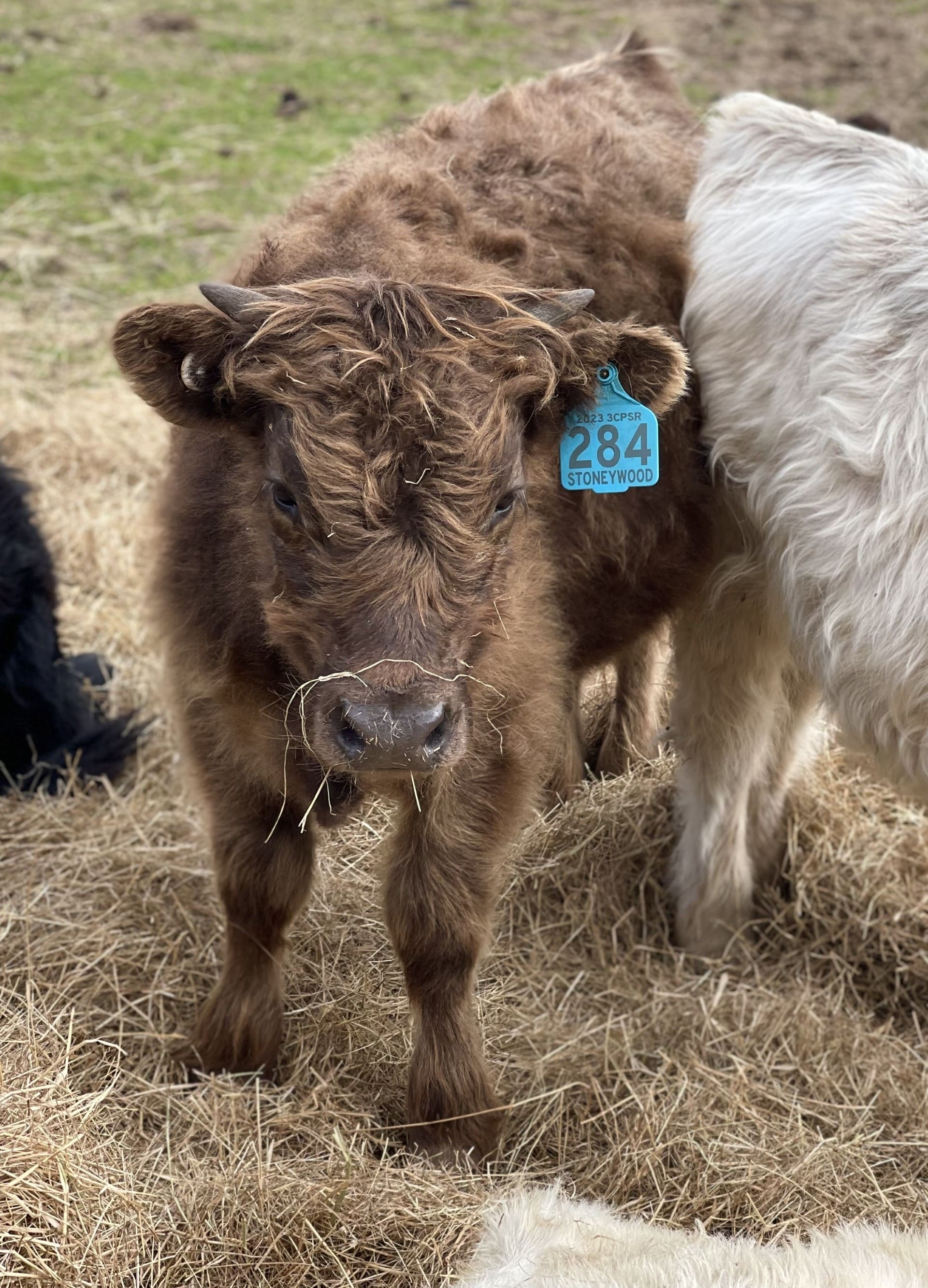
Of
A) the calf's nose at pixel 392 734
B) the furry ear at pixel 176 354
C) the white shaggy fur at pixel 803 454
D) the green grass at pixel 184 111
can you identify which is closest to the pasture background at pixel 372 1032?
the white shaggy fur at pixel 803 454

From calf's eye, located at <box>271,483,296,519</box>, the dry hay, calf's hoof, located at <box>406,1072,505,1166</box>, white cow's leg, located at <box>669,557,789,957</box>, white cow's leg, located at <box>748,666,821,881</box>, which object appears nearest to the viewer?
calf's eye, located at <box>271,483,296,519</box>

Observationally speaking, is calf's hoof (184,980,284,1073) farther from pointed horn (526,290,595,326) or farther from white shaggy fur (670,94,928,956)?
pointed horn (526,290,595,326)

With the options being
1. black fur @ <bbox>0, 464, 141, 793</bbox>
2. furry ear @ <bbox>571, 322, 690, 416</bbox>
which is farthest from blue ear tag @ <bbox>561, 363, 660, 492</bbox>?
black fur @ <bbox>0, 464, 141, 793</bbox>

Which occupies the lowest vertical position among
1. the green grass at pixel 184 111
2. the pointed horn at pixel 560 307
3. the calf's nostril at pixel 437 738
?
the green grass at pixel 184 111

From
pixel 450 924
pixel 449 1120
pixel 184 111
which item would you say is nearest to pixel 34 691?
pixel 450 924

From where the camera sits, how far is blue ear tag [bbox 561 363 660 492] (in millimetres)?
3145

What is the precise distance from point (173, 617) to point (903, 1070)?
2362mm

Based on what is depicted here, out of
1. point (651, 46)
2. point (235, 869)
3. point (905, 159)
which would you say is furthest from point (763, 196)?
point (235, 869)

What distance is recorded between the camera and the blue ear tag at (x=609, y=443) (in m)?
3.14

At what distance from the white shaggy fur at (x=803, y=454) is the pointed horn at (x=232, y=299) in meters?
1.39

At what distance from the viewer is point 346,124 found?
387 inches

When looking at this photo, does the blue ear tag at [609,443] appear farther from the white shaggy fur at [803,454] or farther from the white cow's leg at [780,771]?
the white cow's leg at [780,771]

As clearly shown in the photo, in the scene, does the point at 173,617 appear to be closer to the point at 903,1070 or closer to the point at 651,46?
the point at 903,1070

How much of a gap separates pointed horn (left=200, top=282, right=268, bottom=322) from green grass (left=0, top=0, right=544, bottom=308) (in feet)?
18.1
